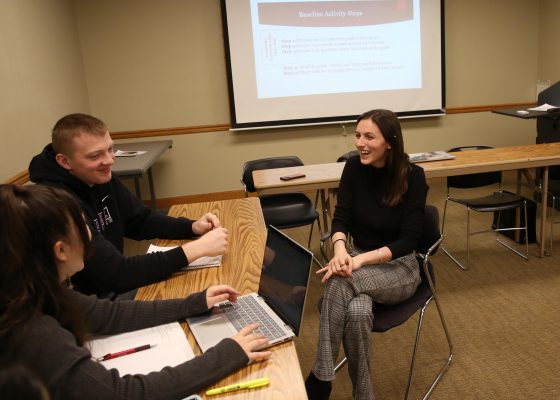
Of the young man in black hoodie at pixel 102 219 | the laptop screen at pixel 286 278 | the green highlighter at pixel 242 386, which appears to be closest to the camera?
the green highlighter at pixel 242 386

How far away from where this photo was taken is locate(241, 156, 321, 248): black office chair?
316 centimetres

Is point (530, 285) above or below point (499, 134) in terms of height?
below

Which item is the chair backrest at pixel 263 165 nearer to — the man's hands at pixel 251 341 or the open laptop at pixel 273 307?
the open laptop at pixel 273 307

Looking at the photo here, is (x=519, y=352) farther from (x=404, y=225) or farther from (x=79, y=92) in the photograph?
(x=79, y=92)

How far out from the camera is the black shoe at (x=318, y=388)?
1.69m

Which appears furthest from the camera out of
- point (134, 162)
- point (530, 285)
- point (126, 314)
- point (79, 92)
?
point (79, 92)

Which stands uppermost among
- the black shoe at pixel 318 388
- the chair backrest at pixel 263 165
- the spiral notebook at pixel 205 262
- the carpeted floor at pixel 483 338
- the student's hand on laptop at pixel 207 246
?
the student's hand on laptop at pixel 207 246

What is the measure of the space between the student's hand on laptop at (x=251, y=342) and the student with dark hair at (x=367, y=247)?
0.67 meters

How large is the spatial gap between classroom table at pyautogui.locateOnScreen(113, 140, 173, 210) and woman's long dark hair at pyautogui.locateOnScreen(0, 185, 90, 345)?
2.40 m

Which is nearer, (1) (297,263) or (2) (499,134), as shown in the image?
(1) (297,263)

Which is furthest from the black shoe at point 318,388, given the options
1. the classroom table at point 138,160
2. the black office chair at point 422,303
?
the classroom table at point 138,160

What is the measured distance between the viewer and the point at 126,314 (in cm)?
124

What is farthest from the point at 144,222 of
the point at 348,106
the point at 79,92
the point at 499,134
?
the point at 499,134

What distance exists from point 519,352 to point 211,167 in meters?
3.52
